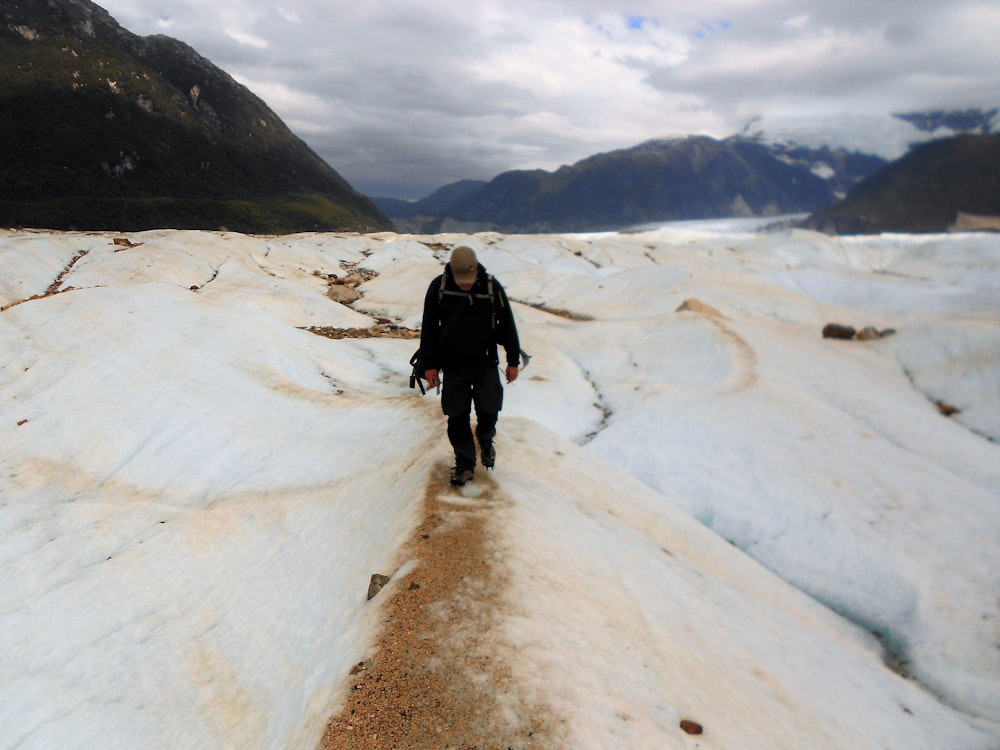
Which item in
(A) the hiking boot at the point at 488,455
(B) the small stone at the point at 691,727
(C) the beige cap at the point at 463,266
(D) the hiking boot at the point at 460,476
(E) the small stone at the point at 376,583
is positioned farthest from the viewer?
(A) the hiking boot at the point at 488,455

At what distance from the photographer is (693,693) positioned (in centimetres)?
599

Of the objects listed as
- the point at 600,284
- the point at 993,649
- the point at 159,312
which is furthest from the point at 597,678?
the point at 600,284

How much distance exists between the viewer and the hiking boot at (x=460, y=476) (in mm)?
8625

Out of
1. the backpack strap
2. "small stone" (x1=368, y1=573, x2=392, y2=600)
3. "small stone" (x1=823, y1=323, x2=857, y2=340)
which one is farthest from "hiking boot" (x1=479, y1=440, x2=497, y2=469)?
"small stone" (x1=823, y1=323, x2=857, y2=340)

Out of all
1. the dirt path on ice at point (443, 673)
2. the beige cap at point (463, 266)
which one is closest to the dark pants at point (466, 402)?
the beige cap at point (463, 266)

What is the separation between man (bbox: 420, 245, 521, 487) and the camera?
8039mm

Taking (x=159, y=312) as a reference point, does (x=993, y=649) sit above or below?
below

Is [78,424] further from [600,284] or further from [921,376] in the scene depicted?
[600,284]

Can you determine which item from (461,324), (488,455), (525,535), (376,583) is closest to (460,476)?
(488,455)

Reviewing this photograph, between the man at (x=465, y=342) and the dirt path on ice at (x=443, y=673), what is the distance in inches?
85.7

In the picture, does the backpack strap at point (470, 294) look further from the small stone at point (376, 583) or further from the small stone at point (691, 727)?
the small stone at point (691, 727)

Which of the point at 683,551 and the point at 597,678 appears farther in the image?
the point at 683,551

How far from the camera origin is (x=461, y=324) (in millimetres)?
8164

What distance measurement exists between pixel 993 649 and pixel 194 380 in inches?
918
